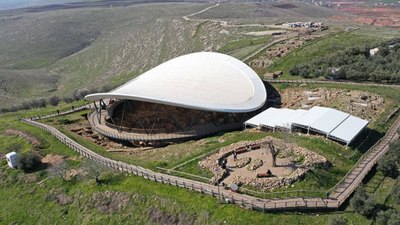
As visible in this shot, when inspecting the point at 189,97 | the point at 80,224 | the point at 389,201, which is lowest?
the point at 80,224

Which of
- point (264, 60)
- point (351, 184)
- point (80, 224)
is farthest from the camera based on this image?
point (264, 60)

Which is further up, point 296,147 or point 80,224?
point 296,147

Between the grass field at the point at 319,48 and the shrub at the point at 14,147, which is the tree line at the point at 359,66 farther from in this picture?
the shrub at the point at 14,147

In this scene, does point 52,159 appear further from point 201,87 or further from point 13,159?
point 201,87

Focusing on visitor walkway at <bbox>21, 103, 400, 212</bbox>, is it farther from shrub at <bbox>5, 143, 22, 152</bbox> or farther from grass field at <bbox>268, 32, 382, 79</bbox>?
grass field at <bbox>268, 32, 382, 79</bbox>

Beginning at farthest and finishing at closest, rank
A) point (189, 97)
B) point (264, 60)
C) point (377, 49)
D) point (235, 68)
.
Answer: point (264, 60) < point (377, 49) < point (235, 68) < point (189, 97)

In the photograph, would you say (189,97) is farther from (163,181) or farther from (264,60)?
(264,60)

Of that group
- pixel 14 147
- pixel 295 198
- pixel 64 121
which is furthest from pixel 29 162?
pixel 295 198

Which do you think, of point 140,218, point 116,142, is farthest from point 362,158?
point 116,142
